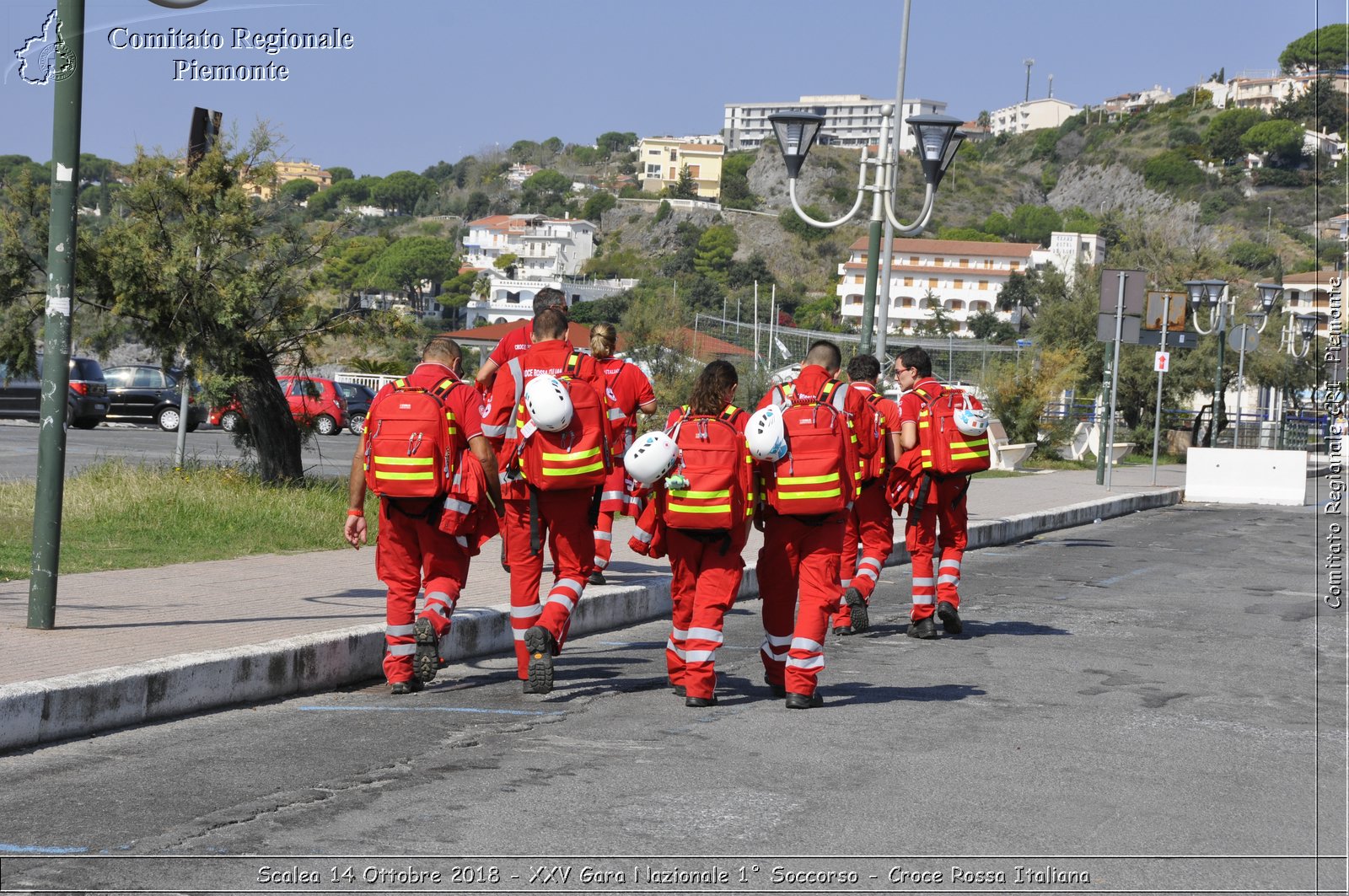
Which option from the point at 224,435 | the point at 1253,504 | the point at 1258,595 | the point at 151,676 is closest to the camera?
the point at 151,676

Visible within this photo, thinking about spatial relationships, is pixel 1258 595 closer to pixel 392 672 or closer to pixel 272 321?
pixel 392 672

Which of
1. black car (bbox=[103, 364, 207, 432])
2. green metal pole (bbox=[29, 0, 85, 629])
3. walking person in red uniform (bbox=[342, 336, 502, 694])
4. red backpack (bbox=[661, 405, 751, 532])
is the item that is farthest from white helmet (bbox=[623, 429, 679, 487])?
black car (bbox=[103, 364, 207, 432])

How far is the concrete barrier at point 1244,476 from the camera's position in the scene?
95.7 feet

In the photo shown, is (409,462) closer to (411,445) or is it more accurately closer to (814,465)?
(411,445)

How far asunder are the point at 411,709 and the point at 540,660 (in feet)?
2.27

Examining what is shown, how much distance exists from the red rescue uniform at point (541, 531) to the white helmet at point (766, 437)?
895 millimetres

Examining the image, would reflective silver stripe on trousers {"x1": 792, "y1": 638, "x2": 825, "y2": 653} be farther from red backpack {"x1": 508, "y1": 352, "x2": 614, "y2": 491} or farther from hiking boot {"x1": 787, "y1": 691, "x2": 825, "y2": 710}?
red backpack {"x1": 508, "y1": 352, "x2": 614, "y2": 491}

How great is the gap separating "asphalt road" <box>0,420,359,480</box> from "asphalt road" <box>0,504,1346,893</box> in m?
10.8

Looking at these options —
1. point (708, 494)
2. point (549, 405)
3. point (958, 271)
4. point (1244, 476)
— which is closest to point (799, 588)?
point (708, 494)

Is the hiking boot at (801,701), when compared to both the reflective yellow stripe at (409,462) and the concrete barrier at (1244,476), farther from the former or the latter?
the concrete barrier at (1244,476)

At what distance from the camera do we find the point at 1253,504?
28828mm

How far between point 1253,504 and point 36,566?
25412 millimetres

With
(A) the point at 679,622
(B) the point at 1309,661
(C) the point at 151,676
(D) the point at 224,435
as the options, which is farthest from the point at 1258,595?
(D) the point at 224,435

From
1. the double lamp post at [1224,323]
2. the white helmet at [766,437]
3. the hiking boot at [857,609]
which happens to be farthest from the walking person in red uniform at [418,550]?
the double lamp post at [1224,323]
